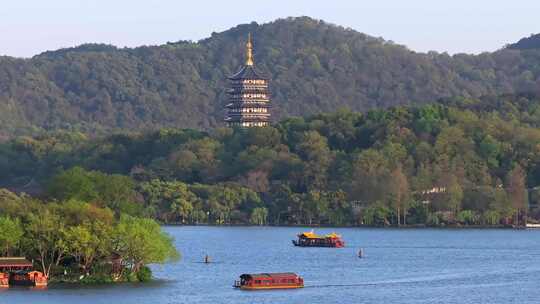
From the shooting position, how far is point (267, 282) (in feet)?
207

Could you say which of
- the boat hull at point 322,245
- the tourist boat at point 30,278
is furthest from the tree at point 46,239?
the boat hull at point 322,245

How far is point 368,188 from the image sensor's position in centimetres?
11912

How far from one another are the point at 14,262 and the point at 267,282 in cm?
1013

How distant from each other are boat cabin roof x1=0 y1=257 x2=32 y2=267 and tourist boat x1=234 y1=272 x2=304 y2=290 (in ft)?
28.6

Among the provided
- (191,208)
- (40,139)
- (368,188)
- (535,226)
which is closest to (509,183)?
(535,226)

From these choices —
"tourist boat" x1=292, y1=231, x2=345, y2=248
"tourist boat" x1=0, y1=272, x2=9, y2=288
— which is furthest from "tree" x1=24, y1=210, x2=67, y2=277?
"tourist boat" x1=292, y1=231, x2=345, y2=248

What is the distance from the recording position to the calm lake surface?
5950cm

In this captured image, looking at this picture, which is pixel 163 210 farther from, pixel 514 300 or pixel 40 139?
pixel 514 300

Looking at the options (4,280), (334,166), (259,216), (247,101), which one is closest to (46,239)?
(4,280)

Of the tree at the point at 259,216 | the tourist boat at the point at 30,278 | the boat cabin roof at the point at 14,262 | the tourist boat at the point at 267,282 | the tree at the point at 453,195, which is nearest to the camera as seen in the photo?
the tourist boat at the point at 30,278

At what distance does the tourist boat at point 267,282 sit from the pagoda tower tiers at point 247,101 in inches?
3706

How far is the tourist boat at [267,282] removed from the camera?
62934 millimetres

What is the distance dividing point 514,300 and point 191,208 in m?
62.7

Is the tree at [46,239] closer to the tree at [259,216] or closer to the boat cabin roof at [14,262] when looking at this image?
the boat cabin roof at [14,262]
